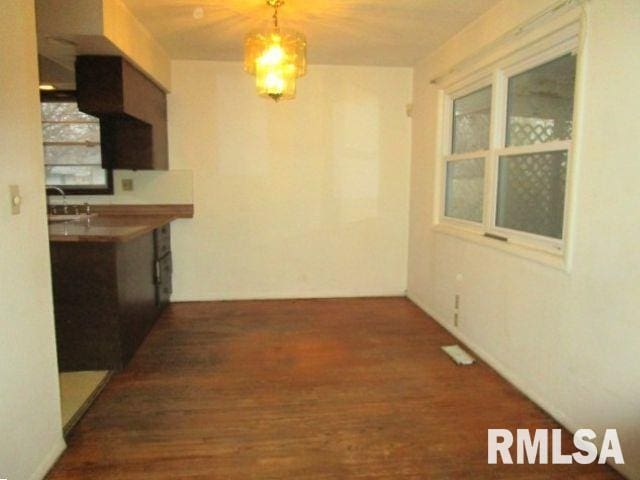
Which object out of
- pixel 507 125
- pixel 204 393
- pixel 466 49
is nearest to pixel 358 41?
pixel 466 49

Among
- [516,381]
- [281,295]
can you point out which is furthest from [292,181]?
[516,381]

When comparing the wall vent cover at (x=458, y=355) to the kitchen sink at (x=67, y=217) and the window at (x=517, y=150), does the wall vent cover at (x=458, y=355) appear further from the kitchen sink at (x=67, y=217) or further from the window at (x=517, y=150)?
the kitchen sink at (x=67, y=217)

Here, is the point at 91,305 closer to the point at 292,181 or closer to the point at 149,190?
the point at 149,190

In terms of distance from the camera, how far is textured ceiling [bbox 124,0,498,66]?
112 inches

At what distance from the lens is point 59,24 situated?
255 centimetres

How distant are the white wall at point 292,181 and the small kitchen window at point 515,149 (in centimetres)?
94

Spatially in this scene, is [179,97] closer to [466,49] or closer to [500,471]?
[466,49]

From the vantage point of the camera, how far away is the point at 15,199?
65.5 inches

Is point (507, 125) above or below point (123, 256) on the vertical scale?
above

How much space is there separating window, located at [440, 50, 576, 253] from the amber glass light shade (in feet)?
4.71

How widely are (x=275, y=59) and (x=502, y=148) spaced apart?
165cm

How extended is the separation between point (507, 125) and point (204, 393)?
2641 mm

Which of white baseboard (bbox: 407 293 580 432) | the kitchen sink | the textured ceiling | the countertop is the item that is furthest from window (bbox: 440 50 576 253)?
the kitchen sink

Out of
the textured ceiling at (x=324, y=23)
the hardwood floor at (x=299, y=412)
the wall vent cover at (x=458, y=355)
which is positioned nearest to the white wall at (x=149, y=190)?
the textured ceiling at (x=324, y=23)
